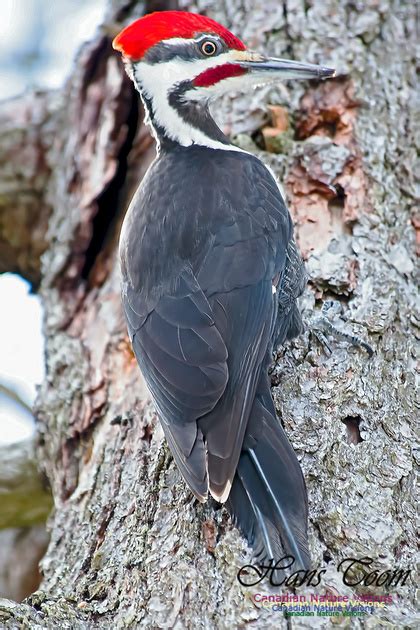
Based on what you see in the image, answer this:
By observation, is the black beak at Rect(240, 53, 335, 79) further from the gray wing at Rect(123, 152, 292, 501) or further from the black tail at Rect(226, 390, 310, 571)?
the black tail at Rect(226, 390, 310, 571)

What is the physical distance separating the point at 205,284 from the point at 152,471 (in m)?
0.59

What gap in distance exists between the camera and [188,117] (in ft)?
10.6

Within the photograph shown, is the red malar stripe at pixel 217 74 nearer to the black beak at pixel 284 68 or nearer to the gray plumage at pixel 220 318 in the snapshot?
the black beak at pixel 284 68

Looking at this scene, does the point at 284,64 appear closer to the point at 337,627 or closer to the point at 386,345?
the point at 386,345

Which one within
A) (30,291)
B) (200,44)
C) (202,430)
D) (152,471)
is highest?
(200,44)

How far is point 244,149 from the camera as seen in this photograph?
133 inches

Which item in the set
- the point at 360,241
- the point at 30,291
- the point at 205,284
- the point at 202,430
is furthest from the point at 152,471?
the point at 30,291

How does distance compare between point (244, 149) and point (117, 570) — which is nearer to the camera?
point (117, 570)

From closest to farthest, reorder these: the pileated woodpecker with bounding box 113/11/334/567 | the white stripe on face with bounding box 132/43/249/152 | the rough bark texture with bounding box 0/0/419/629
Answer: the rough bark texture with bounding box 0/0/419/629 < the pileated woodpecker with bounding box 113/11/334/567 < the white stripe on face with bounding box 132/43/249/152

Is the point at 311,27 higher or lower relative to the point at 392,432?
higher
